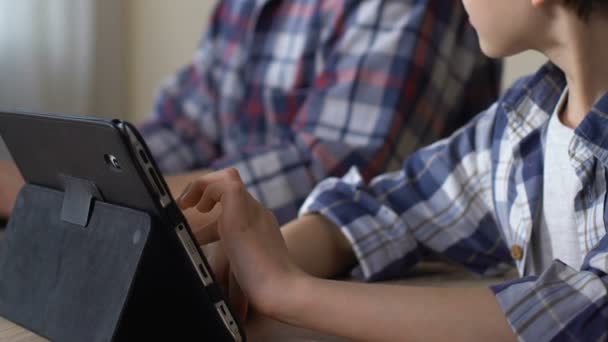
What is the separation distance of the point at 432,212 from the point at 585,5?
0.32m

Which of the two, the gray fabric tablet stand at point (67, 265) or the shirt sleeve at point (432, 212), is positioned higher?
the gray fabric tablet stand at point (67, 265)

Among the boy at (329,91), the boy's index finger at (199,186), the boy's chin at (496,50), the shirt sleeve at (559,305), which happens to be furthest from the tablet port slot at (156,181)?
the boy at (329,91)

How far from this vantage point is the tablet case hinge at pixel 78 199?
2.28ft

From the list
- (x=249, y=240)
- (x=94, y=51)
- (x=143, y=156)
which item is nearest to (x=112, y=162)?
(x=143, y=156)

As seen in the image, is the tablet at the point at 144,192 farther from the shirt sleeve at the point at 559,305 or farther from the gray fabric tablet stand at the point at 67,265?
the shirt sleeve at the point at 559,305

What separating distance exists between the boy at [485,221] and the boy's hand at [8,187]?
454 millimetres

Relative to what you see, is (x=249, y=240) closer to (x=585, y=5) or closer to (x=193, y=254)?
(x=193, y=254)

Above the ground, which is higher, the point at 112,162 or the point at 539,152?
the point at 112,162

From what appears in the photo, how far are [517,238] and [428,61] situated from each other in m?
0.54

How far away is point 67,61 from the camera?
7.02ft

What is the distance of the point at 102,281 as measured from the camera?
0.66 m

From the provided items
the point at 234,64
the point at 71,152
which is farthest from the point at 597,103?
the point at 234,64

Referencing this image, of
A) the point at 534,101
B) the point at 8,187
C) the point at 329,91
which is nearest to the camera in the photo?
the point at 534,101

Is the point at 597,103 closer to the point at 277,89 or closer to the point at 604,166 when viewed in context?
the point at 604,166
